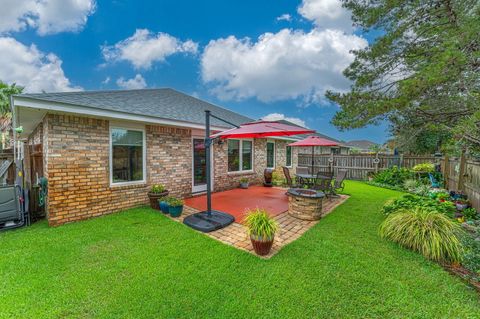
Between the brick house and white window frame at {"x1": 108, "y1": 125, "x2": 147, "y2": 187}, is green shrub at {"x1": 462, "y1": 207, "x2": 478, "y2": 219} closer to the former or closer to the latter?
the brick house

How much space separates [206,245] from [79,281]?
73.9 inches

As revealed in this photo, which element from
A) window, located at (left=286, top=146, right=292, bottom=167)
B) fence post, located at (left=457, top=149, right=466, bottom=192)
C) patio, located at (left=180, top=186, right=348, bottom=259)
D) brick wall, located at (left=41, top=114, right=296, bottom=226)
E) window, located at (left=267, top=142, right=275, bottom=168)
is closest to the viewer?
patio, located at (left=180, top=186, right=348, bottom=259)

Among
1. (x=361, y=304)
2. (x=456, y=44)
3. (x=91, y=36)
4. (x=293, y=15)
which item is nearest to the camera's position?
(x=361, y=304)

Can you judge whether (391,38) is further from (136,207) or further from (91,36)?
(91,36)

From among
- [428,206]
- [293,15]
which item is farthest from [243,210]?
[293,15]

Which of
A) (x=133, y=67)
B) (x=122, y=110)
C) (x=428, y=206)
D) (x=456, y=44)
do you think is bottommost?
(x=428, y=206)

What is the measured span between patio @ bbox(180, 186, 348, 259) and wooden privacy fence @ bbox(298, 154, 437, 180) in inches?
210

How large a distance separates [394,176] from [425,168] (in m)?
1.39

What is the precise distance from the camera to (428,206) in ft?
16.2

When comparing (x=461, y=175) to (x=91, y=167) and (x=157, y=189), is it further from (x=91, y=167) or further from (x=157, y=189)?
(x=91, y=167)

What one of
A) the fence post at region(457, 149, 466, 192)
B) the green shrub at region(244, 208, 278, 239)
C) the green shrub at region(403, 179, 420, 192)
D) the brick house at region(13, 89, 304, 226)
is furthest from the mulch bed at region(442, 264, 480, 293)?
the green shrub at region(403, 179, 420, 192)

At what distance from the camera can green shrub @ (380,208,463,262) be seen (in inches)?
128

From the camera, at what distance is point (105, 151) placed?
5348mm

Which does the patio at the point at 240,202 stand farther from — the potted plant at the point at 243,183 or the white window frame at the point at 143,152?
the white window frame at the point at 143,152
